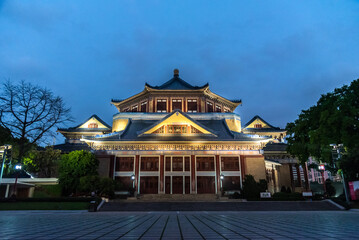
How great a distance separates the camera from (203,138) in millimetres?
31656

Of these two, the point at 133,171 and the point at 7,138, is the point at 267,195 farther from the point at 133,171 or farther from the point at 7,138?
the point at 7,138

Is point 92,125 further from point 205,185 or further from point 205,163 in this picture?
point 205,185

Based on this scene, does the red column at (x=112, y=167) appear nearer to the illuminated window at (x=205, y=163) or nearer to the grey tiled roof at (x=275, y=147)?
the illuminated window at (x=205, y=163)

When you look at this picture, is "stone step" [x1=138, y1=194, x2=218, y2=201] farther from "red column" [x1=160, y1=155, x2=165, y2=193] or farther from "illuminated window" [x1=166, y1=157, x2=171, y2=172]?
"illuminated window" [x1=166, y1=157, x2=171, y2=172]

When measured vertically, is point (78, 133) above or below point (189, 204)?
above

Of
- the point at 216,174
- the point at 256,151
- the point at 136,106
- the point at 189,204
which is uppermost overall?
the point at 136,106

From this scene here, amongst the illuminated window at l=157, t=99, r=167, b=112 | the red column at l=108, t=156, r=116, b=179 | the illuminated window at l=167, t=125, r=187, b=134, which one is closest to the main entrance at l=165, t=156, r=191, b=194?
the illuminated window at l=167, t=125, r=187, b=134

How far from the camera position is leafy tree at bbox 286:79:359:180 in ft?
58.5

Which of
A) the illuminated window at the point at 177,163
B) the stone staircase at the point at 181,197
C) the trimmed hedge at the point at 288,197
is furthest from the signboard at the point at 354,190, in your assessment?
the illuminated window at the point at 177,163

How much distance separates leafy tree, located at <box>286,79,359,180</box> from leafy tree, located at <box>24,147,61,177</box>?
2928cm

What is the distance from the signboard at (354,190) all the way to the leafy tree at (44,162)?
33060mm

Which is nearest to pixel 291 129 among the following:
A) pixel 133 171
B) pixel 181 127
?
pixel 181 127

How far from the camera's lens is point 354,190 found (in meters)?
20.4

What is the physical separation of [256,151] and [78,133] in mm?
30222
